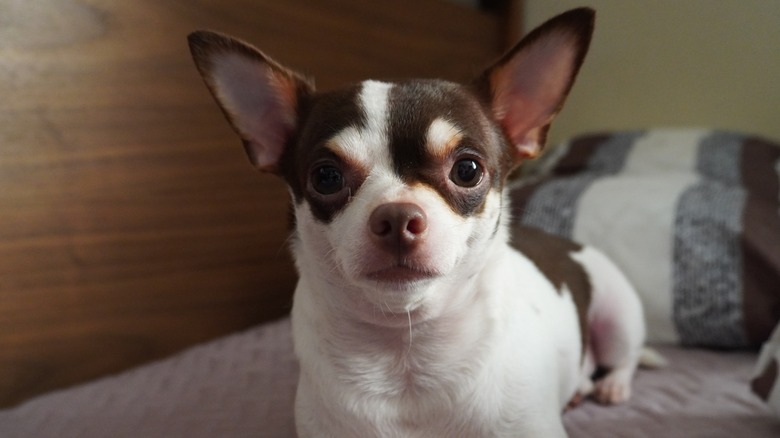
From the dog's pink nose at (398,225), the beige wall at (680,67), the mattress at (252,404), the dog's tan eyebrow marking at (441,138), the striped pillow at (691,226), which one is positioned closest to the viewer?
the dog's pink nose at (398,225)

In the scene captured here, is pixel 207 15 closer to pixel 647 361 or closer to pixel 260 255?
pixel 260 255

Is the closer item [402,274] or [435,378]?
[402,274]

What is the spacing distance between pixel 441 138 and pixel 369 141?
0.12 m

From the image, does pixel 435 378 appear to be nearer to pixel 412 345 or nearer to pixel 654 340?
pixel 412 345

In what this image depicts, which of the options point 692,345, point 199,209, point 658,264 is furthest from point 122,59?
point 692,345

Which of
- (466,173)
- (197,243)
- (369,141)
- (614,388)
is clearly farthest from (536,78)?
(197,243)

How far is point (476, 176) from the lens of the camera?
102cm

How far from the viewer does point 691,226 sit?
185cm

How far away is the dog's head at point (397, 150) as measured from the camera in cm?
91

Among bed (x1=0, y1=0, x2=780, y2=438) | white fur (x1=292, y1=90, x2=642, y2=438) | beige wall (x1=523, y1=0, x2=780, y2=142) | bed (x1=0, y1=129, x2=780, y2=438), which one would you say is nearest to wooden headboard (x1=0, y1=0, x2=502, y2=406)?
bed (x1=0, y1=0, x2=780, y2=438)

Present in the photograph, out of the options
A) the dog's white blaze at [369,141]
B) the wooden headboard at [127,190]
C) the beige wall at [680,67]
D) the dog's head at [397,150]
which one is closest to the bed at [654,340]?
the wooden headboard at [127,190]

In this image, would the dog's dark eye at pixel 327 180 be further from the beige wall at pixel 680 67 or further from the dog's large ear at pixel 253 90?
the beige wall at pixel 680 67

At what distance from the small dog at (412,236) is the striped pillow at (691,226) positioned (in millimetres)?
797

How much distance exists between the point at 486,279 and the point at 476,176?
20 cm
